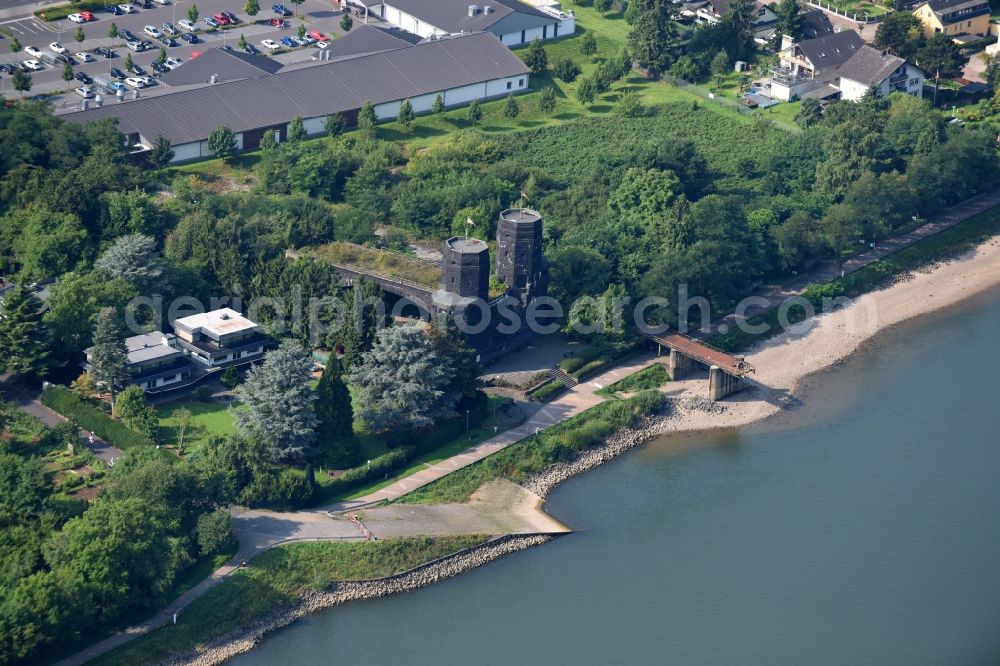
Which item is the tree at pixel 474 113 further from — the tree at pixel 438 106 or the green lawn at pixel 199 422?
the green lawn at pixel 199 422

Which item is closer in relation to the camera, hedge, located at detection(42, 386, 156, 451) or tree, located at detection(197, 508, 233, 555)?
tree, located at detection(197, 508, 233, 555)

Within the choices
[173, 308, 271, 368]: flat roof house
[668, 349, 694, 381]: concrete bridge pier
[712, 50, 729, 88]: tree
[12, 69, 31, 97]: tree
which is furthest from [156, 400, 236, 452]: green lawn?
[712, 50, 729, 88]: tree

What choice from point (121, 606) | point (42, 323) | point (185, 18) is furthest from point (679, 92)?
point (121, 606)

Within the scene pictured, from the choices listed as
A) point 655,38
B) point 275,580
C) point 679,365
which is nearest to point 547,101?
point 655,38

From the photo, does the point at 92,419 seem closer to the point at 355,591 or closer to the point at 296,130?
the point at 355,591

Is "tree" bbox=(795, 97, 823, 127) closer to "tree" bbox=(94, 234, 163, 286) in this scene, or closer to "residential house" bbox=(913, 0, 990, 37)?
"residential house" bbox=(913, 0, 990, 37)

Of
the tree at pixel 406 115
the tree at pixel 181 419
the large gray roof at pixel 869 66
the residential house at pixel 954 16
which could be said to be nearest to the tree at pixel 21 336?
the tree at pixel 181 419

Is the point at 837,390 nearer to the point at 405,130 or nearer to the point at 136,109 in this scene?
the point at 405,130

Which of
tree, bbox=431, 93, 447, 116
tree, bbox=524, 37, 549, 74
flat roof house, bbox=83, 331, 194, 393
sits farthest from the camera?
tree, bbox=524, 37, 549, 74
